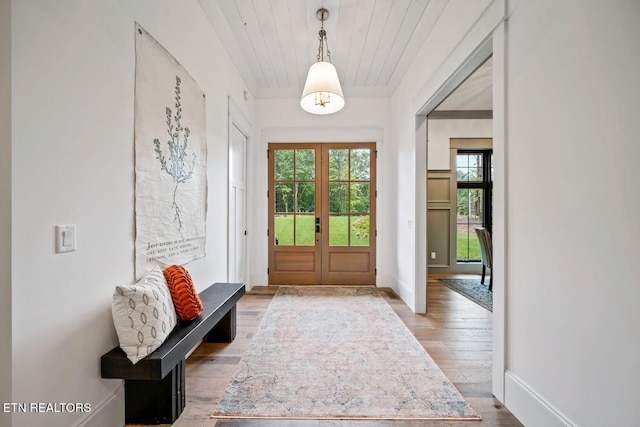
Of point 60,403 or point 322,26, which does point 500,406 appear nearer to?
point 60,403

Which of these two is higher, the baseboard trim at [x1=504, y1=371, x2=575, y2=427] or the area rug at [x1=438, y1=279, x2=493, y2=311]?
the baseboard trim at [x1=504, y1=371, x2=575, y2=427]

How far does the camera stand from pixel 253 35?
3.03 meters

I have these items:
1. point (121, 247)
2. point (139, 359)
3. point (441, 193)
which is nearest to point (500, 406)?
point (139, 359)

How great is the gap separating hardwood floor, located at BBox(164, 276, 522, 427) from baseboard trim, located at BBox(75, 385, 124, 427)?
0.95 ft

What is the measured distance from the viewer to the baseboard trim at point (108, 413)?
51.5 inches

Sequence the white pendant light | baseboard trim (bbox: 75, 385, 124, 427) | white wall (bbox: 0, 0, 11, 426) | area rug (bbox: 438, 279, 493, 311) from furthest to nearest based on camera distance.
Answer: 1. area rug (bbox: 438, 279, 493, 311)
2. the white pendant light
3. baseboard trim (bbox: 75, 385, 124, 427)
4. white wall (bbox: 0, 0, 11, 426)

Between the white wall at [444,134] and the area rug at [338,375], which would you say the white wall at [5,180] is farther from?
the white wall at [444,134]

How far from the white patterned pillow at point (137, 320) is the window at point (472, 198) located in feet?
17.8

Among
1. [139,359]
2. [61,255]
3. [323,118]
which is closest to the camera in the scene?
[61,255]

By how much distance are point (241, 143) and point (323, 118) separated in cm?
134

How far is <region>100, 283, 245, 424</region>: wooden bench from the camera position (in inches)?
52.1

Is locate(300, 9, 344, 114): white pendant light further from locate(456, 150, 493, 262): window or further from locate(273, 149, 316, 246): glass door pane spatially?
locate(456, 150, 493, 262): window

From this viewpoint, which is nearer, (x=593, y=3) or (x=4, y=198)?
(x=4, y=198)

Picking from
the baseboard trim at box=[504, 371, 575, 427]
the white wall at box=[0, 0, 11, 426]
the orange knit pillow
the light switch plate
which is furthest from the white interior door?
the baseboard trim at box=[504, 371, 575, 427]
